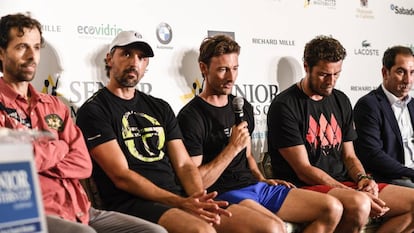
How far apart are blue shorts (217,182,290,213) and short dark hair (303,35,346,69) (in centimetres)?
76

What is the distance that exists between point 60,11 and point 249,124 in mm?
1125

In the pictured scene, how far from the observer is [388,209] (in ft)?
10.1

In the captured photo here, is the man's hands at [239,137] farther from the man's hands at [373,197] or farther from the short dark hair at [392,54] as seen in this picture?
the short dark hair at [392,54]

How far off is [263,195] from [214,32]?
1.07 m

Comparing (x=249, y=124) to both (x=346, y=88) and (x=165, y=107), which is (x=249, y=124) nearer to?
(x=165, y=107)

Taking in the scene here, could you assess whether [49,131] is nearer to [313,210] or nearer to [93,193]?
[93,193]

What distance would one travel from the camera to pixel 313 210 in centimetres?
281

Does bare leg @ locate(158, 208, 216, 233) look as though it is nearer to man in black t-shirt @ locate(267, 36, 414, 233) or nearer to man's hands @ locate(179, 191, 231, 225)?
man's hands @ locate(179, 191, 231, 225)

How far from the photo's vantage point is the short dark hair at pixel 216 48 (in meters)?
3.10

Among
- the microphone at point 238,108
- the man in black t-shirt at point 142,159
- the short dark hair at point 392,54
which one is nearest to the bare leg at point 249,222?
the man in black t-shirt at point 142,159

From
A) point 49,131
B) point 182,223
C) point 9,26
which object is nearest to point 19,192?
point 49,131

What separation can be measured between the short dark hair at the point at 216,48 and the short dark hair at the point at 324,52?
1.54 feet

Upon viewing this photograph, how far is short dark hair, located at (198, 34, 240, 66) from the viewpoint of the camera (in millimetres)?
3104

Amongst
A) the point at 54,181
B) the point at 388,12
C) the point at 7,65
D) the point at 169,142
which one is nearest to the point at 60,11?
the point at 7,65
